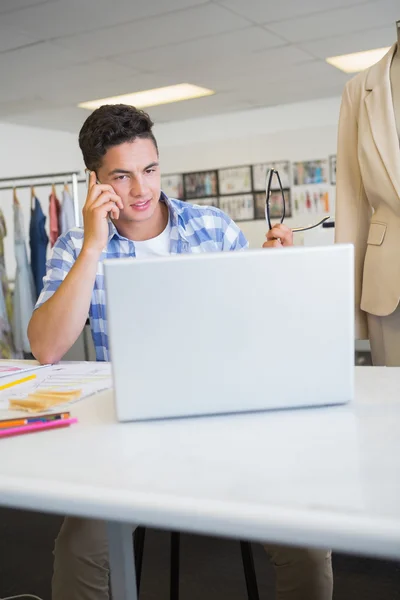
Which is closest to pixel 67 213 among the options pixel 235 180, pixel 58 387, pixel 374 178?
pixel 374 178

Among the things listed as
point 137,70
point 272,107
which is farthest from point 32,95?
point 272,107

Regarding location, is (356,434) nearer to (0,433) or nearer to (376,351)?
(0,433)

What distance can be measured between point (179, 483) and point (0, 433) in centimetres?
31

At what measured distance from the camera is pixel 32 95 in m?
6.00

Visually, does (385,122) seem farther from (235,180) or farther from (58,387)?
(235,180)

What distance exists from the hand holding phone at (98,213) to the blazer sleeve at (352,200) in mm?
693

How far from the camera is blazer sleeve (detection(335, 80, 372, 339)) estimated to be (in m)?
1.87

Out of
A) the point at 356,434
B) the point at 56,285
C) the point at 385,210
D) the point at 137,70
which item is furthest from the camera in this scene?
the point at 137,70

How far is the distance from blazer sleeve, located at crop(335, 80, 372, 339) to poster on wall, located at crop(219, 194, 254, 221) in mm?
6249

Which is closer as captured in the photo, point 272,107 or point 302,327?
point 302,327

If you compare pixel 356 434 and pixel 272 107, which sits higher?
pixel 272 107

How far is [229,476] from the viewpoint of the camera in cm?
65

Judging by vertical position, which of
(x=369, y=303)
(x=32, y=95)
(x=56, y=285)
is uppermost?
(x=32, y=95)

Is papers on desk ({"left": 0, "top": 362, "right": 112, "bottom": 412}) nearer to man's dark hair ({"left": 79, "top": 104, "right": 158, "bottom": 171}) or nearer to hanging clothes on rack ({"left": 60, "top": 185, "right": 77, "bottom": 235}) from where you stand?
man's dark hair ({"left": 79, "top": 104, "right": 158, "bottom": 171})
